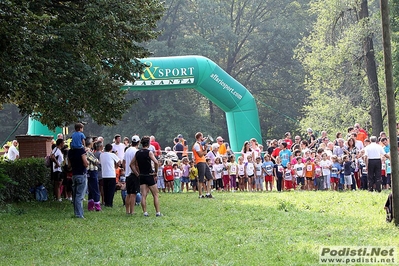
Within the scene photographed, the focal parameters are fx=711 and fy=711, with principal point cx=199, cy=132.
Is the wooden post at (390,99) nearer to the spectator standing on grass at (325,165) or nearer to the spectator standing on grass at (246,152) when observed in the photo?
the spectator standing on grass at (325,165)

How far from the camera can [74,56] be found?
17891 millimetres

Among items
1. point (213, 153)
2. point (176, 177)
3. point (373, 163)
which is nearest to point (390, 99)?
point (373, 163)

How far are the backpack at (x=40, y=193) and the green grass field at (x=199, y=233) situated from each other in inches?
43.8

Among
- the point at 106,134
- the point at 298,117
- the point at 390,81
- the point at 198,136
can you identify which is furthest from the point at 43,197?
the point at 298,117

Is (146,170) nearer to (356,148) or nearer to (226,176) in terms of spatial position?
(226,176)

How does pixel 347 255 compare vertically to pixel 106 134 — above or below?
below

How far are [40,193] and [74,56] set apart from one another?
4409 mm

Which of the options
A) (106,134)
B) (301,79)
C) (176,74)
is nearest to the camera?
(176,74)

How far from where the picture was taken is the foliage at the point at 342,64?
35.6 meters

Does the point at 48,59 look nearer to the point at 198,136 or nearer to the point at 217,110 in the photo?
the point at 198,136

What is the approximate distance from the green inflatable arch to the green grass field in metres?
10.0

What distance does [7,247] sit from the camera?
11.6 m

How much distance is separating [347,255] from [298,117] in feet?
157

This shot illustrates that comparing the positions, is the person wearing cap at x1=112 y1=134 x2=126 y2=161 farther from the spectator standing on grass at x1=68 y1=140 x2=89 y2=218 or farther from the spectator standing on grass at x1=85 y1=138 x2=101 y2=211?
the spectator standing on grass at x1=68 y1=140 x2=89 y2=218
